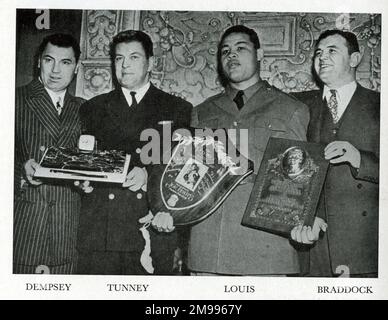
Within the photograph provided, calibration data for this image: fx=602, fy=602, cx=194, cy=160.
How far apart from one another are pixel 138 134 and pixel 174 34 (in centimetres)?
34

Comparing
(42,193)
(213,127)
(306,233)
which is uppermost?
(213,127)

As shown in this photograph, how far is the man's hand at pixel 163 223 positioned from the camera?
188 centimetres

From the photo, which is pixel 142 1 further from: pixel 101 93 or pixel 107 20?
pixel 101 93

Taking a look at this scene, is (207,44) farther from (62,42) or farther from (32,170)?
(32,170)

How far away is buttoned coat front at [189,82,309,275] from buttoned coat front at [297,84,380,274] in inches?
2.7

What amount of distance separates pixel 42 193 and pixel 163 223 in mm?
388

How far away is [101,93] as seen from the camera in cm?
189

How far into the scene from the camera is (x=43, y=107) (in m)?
1.90

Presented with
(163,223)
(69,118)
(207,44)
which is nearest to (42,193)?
(69,118)

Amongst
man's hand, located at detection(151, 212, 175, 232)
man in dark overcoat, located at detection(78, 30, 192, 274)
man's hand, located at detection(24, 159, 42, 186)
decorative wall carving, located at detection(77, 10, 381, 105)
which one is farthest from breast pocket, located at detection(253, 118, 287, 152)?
man's hand, located at detection(24, 159, 42, 186)

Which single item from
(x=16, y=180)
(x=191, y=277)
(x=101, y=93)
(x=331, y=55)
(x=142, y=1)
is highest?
(x=142, y=1)

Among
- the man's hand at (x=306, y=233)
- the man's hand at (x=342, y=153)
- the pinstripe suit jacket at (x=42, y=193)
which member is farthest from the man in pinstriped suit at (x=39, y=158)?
the man's hand at (x=342, y=153)

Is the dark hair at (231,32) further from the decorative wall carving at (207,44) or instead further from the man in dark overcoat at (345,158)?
the man in dark overcoat at (345,158)

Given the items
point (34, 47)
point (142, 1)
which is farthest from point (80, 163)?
point (142, 1)
